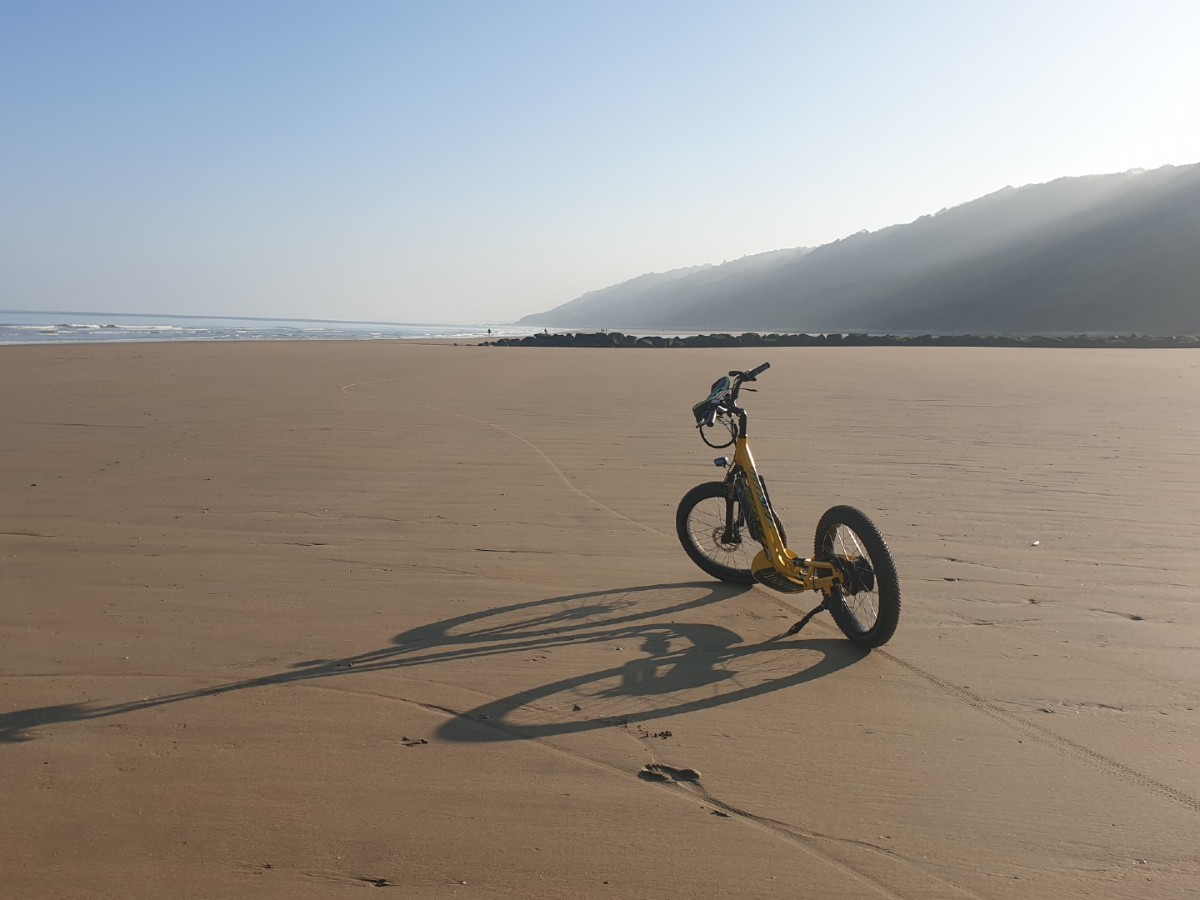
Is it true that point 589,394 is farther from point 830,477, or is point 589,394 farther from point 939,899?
point 939,899

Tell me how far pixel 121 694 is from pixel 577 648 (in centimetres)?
189

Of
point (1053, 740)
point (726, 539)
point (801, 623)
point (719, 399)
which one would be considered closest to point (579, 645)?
point (801, 623)

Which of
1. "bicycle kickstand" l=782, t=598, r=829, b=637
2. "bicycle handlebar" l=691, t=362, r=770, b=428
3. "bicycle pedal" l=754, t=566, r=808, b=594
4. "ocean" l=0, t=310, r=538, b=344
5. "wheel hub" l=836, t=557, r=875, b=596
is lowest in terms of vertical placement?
"bicycle kickstand" l=782, t=598, r=829, b=637

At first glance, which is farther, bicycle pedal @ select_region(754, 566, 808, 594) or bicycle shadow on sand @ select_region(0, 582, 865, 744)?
bicycle pedal @ select_region(754, 566, 808, 594)

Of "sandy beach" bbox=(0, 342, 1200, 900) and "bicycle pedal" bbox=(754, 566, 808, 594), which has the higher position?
"bicycle pedal" bbox=(754, 566, 808, 594)

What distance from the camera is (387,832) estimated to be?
2.53m

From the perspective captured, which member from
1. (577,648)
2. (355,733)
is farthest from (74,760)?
(577,648)

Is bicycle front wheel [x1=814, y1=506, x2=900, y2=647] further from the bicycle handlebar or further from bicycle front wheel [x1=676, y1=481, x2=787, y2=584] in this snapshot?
the bicycle handlebar

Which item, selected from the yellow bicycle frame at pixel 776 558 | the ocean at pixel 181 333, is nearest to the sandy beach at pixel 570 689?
the yellow bicycle frame at pixel 776 558

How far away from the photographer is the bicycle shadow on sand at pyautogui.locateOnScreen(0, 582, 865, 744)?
10.7 ft

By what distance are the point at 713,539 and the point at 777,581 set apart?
2.18ft

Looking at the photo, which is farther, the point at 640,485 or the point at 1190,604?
the point at 640,485

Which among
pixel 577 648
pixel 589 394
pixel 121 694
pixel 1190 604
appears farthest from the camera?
pixel 589 394

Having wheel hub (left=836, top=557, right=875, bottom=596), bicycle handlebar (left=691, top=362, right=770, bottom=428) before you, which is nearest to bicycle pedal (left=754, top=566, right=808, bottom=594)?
wheel hub (left=836, top=557, right=875, bottom=596)
